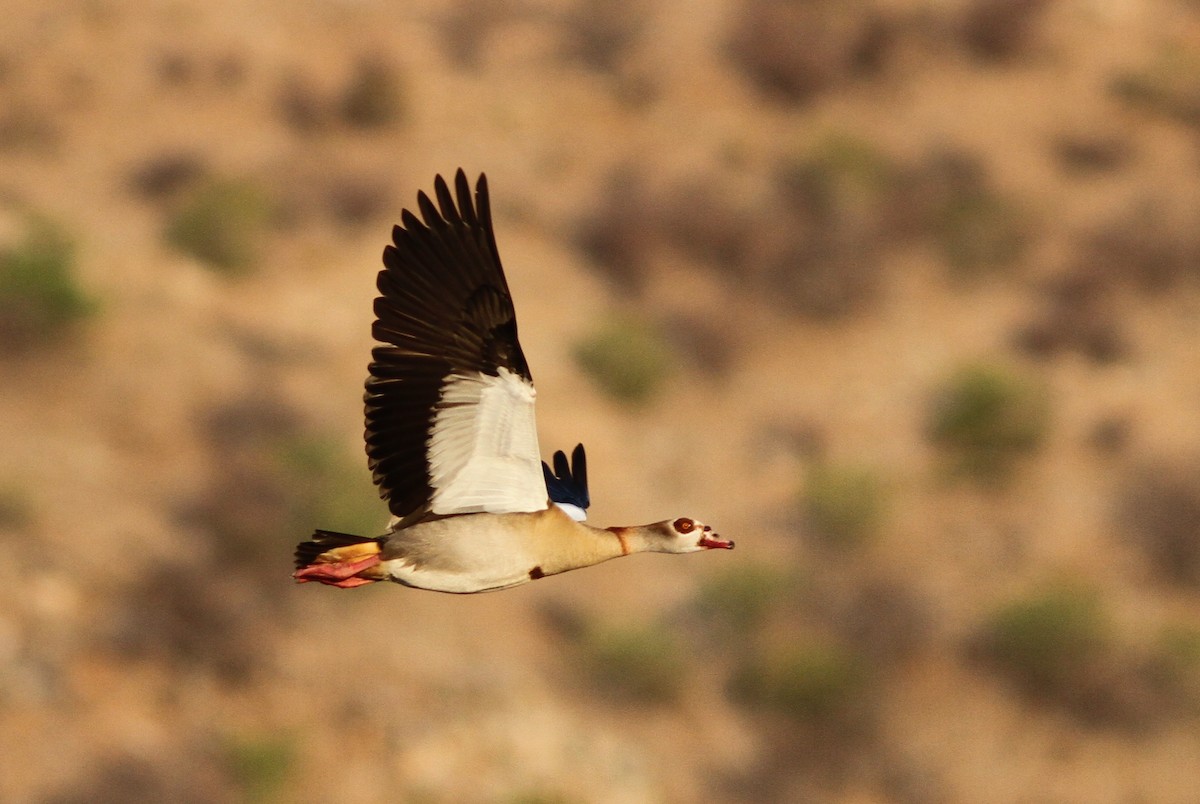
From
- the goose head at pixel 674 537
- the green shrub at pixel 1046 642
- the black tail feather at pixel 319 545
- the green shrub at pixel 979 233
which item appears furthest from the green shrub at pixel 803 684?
the black tail feather at pixel 319 545

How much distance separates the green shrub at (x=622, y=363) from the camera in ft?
97.9

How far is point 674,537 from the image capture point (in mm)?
9734

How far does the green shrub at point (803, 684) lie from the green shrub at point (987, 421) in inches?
210

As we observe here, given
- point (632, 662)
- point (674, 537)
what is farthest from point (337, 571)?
point (632, 662)

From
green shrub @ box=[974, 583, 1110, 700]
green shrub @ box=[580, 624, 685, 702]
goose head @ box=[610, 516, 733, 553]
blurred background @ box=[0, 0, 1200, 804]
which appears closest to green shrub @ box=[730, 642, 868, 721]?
blurred background @ box=[0, 0, 1200, 804]

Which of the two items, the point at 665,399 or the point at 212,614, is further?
the point at 665,399

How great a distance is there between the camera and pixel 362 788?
21.7 metres

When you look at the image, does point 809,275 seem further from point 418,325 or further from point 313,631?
point 418,325

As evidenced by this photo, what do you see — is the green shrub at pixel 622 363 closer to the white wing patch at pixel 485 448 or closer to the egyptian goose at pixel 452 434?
the egyptian goose at pixel 452 434

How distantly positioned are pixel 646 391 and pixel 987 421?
592cm

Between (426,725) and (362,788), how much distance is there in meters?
1.10

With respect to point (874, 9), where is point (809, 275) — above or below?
below

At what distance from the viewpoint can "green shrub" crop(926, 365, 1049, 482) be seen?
3053 cm

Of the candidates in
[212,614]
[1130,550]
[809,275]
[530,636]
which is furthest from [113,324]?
[1130,550]
